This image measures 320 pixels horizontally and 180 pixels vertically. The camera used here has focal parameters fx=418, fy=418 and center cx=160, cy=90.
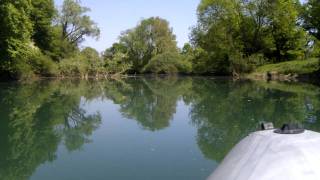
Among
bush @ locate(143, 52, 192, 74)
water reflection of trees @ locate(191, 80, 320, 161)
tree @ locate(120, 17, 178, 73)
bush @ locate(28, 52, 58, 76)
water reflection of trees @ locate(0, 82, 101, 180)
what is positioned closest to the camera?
water reflection of trees @ locate(0, 82, 101, 180)

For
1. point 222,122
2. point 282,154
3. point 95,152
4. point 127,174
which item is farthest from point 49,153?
point 282,154

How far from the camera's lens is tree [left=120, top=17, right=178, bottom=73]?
72.8m

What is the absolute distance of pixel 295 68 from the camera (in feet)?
131

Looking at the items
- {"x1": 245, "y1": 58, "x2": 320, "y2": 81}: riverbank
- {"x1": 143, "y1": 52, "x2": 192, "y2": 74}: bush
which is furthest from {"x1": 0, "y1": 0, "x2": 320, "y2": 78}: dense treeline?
{"x1": 143, "y1": 52, "x2": 192, "y2": 74}: bush

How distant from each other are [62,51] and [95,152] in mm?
49347

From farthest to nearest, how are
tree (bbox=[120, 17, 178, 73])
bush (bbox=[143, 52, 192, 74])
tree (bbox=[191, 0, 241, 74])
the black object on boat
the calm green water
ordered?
1. tree (bbox=[120, 17, 178, 73])
2. bush (bbox=[143, 52, 192, 74])
3. tree (bbox=[191, 0, 241, 74])
4. the calm green water
5. the black object on boat

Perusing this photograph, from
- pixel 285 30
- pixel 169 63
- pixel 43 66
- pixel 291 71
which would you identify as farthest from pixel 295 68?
pixel 169 63

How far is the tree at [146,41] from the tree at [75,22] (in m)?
11.6

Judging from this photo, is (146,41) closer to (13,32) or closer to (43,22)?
(43,22)

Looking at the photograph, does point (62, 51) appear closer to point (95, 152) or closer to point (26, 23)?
point (26, 23)

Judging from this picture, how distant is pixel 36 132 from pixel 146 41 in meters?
64.5

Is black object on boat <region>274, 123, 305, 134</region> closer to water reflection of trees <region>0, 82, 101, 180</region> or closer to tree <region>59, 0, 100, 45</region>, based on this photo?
water reflection of trees <region>0, 82, 101, 180</region>

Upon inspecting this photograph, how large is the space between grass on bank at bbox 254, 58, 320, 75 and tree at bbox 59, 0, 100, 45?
27.0 m

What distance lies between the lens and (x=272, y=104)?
16.2 m
